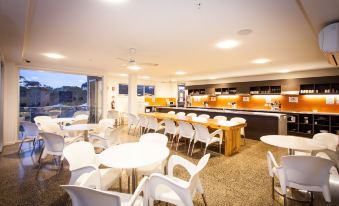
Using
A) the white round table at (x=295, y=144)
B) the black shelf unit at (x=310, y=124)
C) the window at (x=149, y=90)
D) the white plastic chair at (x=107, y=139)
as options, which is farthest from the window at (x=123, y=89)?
the white round table at (x=295, y=144)

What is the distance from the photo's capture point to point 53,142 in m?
3.21

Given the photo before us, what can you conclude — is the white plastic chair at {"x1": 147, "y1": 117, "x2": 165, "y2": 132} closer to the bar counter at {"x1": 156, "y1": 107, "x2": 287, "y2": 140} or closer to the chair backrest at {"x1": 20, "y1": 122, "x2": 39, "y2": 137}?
the bar counter at {"x1": 156, "y1": 107, "x2": 287, "y2": 140}

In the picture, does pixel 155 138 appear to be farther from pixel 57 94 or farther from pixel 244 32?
pixel 57 94

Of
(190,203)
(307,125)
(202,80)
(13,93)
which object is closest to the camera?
(190,203)

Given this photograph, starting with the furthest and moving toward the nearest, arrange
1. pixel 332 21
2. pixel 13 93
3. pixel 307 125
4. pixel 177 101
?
pixel 177 101
pixel 307 125
pixel 13 93
pixel 332 21

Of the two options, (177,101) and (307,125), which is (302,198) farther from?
(177,101)

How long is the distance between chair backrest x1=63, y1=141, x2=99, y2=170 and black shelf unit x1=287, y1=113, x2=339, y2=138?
747 cm

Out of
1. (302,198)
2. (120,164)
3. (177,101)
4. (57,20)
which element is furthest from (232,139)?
(177,101)

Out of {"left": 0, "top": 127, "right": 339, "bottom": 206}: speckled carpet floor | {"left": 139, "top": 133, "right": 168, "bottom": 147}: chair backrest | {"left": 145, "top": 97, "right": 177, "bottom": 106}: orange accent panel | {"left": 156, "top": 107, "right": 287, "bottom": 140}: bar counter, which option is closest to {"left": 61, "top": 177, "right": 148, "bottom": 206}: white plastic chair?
{"left": 0, "top": 127, "right": 339, "bottom": 206}: speckled carpet floor

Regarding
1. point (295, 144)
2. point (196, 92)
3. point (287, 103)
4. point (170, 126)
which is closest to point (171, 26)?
point (295, 144)

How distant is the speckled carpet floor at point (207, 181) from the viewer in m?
2.47

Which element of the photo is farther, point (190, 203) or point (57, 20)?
point (57, 20)

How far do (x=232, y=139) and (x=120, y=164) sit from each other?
11.0 ft

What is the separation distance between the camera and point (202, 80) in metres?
10.6
